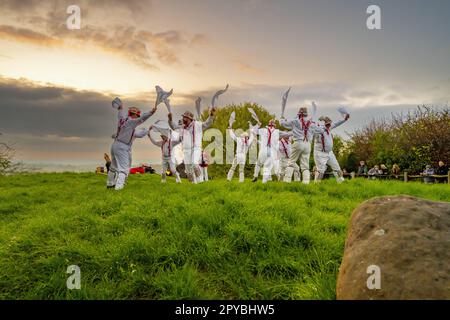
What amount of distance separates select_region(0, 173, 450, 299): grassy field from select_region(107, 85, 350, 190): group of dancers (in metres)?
4.64

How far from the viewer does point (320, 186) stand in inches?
431

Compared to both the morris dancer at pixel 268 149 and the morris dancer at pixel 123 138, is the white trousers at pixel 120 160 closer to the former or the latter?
the morris dancer at pixel 123 138

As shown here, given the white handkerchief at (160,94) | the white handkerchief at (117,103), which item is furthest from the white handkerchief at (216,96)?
the white handkerchief at (117,103)

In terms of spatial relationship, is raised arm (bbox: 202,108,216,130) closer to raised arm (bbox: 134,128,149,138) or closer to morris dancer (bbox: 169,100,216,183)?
morris dancer (bbox: 169,100,216,183)

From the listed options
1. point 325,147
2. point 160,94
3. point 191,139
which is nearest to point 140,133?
point 160,94

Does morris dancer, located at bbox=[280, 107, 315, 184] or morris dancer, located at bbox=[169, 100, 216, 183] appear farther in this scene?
morris dancer, located at bbox=[169, 100, 216, 183]

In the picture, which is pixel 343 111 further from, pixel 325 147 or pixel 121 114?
pixel 121 114

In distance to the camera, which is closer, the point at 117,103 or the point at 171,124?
the point at 117,103

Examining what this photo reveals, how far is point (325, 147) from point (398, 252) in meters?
11.0

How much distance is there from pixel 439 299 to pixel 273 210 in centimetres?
423

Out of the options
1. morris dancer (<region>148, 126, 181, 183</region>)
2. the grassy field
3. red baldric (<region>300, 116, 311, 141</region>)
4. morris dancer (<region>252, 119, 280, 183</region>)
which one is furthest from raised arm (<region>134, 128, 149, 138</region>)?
red baldric (<region>300, 116, 311, 141</region>)

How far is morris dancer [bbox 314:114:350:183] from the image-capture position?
45.3ft

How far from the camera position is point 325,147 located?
13.9 metres
